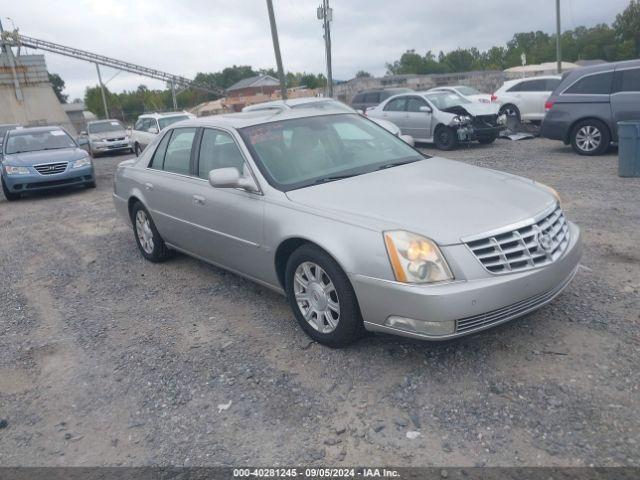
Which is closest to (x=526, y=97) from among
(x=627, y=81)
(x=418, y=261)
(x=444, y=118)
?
(x=444, y=118)

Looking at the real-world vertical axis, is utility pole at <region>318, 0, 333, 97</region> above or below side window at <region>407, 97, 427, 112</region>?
above

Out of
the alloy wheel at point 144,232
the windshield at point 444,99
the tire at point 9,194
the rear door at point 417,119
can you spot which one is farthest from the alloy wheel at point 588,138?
the tire at point 9,194

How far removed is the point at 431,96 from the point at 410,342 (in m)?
12.4

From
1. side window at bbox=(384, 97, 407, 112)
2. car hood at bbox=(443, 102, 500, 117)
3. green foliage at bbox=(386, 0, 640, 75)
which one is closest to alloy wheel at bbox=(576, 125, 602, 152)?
car hood at bbox=(443, 102, 500, 117)

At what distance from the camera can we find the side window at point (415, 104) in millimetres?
15049

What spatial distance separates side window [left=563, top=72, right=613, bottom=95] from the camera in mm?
10790

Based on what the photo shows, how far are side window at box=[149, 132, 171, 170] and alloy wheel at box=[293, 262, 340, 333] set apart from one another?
2.58 meters

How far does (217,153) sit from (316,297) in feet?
5.86

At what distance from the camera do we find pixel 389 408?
3.21 meters

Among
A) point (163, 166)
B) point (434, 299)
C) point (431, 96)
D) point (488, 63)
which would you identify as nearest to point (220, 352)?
point (434, 299)

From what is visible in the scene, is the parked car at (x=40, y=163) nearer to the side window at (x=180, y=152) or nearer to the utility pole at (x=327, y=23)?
the side window at (x=180, y=152)

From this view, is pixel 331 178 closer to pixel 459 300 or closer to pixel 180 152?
pixel 459 300

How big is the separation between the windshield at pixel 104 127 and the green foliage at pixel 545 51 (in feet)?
215

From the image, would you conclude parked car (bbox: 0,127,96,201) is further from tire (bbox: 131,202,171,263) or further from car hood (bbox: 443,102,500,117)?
car hood (bbox: 443,102,500,117)
